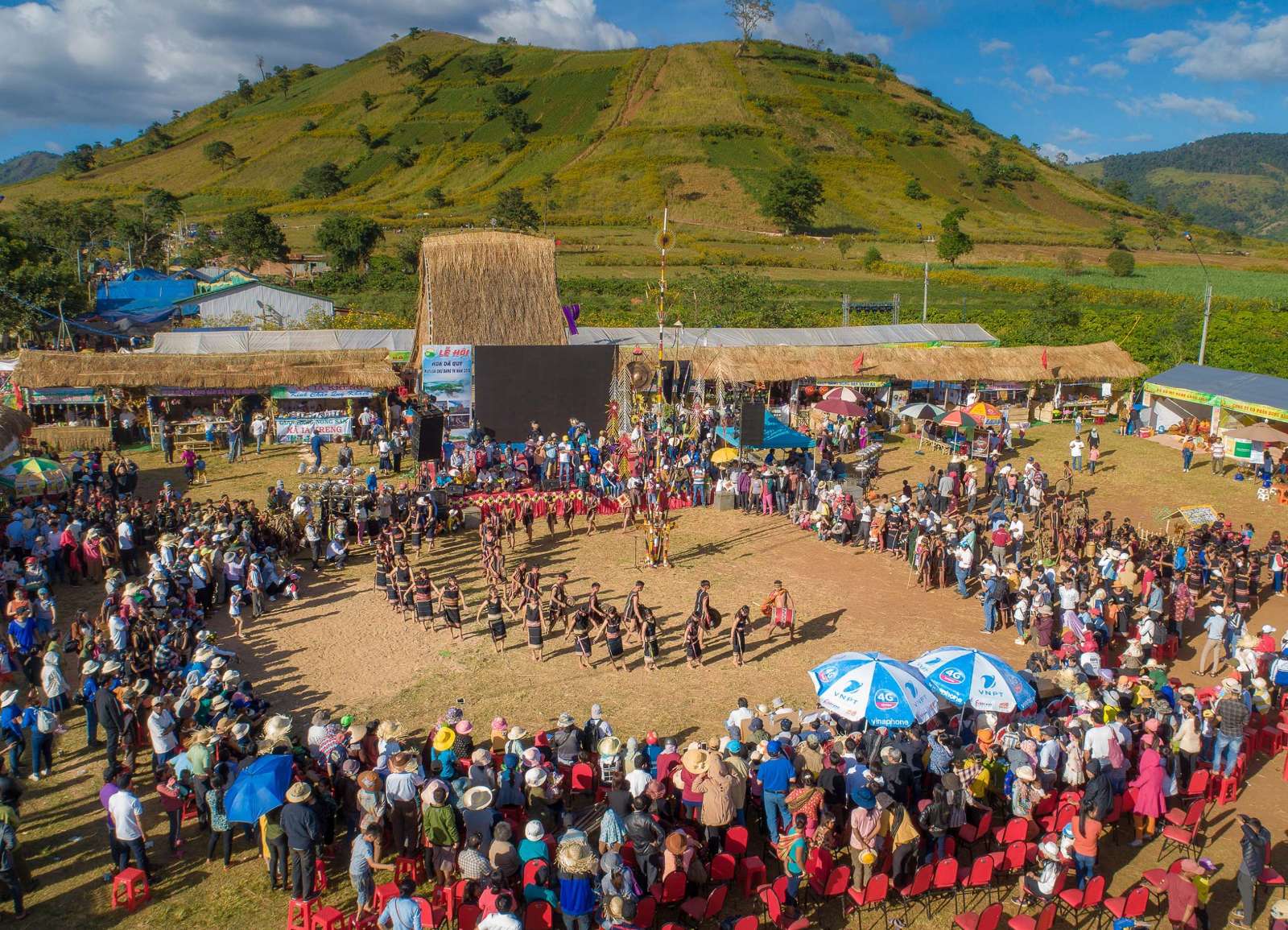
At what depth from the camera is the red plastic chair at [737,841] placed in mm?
8836

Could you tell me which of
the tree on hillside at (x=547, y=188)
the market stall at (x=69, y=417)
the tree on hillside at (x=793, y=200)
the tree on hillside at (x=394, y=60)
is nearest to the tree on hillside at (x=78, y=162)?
the tree on hillside at (x=394, y=60)

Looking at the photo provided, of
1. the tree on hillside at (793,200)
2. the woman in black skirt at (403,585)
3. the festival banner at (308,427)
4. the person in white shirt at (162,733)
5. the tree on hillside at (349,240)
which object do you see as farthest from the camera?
the tree on hillside at (793,200)

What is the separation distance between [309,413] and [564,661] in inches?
664

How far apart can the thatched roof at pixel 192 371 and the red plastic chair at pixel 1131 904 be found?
24.1 meters

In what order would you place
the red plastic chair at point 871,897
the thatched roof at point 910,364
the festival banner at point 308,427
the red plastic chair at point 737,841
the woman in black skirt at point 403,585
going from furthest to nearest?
the thatched roof at point 910,364 → the festival banner at point 308,427 → the woman in black skirt at point 403,585 → the red plastic chair at point 737,841 → the red plastic chair at point 871,897

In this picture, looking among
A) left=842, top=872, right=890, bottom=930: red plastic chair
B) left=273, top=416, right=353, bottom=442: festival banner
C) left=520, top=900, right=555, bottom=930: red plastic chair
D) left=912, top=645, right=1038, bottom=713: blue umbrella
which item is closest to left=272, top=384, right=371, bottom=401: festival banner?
left=273, top=416, right=353, bottom=442: festival banner

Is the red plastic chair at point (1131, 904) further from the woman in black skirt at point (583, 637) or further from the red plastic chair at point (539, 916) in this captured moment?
the woman in black skirt at point (583, 637)

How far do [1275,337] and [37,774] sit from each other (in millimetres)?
44656

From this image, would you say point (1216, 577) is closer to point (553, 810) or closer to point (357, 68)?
point (553, 810)

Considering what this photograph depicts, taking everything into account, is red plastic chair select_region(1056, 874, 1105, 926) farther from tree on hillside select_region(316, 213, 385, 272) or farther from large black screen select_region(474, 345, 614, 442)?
tree on hillside select_region(316, 213, 385, 272)

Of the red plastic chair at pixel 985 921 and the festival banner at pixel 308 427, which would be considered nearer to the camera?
the red plastic chair at pixel 985 921

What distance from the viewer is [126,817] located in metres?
8.52

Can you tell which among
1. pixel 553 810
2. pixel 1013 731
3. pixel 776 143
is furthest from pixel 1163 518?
pixel 776 143

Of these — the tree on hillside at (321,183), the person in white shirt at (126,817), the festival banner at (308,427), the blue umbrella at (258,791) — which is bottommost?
the person in white shirt at (126,817)
